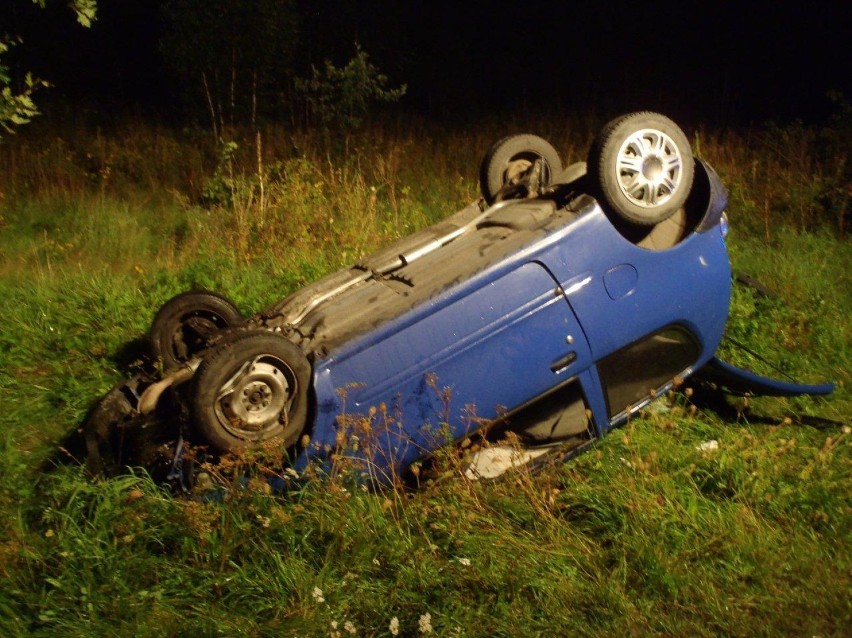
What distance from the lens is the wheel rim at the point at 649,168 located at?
392cm

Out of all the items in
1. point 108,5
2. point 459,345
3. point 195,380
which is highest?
point 108,5

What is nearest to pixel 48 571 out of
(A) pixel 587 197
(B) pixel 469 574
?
(B) pixel 469 574

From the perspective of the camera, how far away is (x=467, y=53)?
745 inches

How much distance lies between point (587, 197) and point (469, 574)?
6.71 ft

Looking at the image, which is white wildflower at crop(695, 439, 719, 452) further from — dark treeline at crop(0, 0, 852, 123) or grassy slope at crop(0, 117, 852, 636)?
dark treeline at crop(0, 0, 852, 123)

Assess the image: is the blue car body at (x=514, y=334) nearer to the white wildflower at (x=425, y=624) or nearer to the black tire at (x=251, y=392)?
the black tire at (x=251, y=392)

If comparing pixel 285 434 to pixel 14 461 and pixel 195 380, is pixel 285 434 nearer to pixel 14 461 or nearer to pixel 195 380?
pixel 195 380

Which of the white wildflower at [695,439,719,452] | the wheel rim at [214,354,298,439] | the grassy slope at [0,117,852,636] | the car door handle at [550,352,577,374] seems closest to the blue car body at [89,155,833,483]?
the car door handle at [550,352,577,374]

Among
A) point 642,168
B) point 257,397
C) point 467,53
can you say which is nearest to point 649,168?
point 642,168

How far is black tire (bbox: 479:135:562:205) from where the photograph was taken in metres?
5.13

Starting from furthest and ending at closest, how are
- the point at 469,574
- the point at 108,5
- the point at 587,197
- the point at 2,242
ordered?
the point at 108,5 < the point at 2,242 < the point at 587,197 < the point at 469,574

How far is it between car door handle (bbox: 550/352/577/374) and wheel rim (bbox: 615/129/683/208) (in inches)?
35.1

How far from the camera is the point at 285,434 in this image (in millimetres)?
3543

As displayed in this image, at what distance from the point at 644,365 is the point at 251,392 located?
7.00 ft
